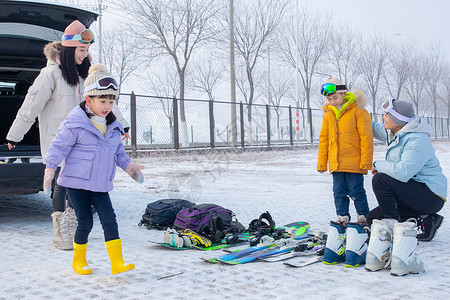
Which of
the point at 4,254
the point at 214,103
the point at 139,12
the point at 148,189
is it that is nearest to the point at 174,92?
the point at 139,12

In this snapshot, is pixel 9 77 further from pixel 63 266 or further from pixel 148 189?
pixel 63 266

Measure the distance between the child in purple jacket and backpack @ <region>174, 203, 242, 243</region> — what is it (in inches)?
42.4

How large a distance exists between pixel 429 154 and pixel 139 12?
58.5 feet

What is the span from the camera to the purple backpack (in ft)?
12.7

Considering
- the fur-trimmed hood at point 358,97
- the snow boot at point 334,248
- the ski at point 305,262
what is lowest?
the ski at point 305,262

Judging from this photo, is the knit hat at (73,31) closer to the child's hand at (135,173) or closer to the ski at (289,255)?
the child's hand at (135,173)

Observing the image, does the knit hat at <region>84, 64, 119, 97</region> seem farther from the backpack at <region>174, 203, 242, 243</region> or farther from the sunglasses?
the backpack at <region>174, 203, 242, 243</region>

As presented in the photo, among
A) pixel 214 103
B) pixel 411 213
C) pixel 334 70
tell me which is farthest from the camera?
pixel 334 70

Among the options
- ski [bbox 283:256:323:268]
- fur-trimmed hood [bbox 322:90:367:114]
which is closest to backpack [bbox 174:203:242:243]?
ski [bbox 283:256:323:268]

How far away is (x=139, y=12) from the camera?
1939 centimetres

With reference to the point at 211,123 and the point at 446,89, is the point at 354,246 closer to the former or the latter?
the point at 211,123

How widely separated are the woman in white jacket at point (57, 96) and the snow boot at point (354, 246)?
227cm

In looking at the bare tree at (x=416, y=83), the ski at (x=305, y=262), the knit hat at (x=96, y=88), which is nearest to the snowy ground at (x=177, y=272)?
the ski at (x=305, y=262)

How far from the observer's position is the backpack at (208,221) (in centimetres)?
387
